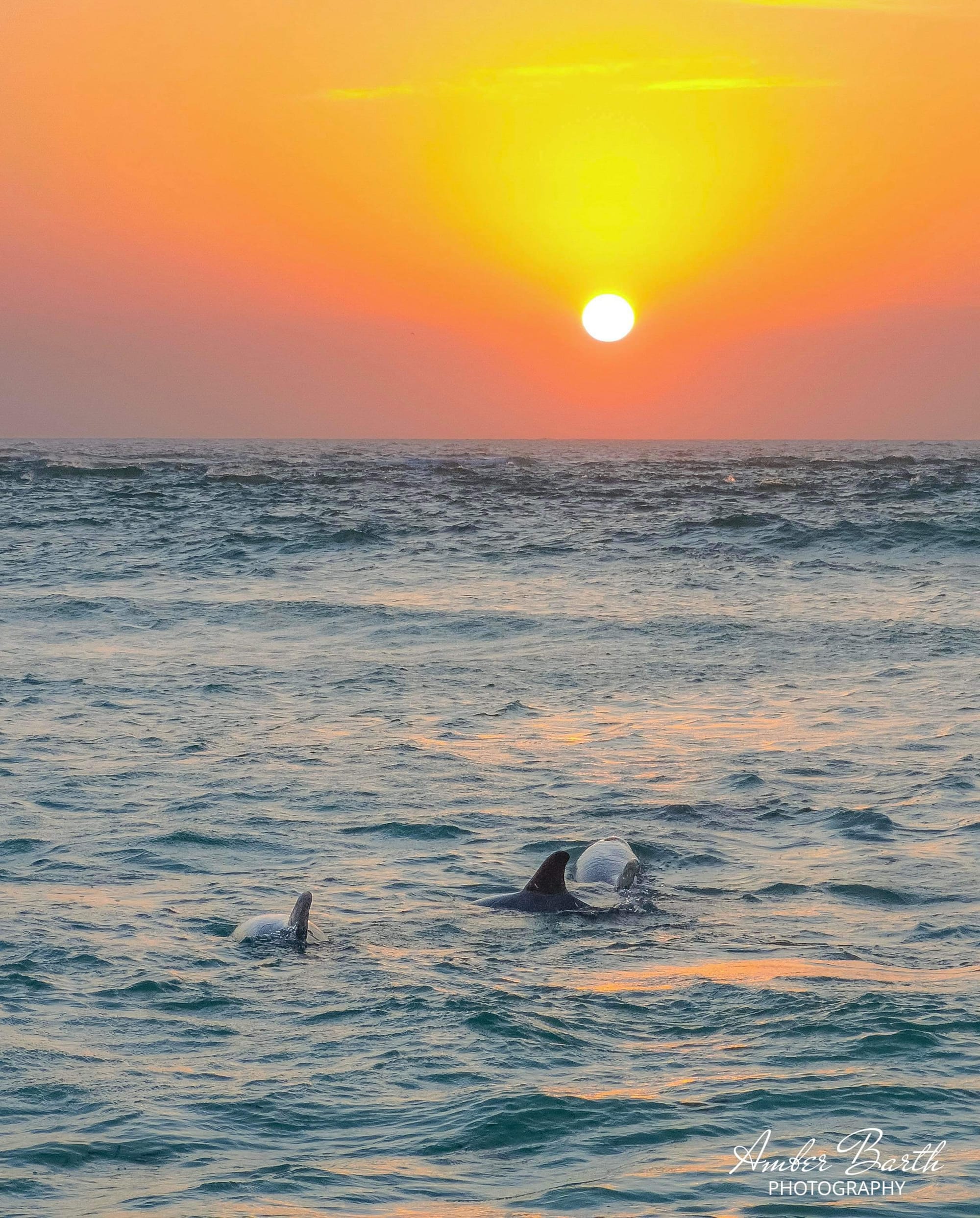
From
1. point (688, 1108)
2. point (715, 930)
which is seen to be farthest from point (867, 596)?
point (688, 1108)

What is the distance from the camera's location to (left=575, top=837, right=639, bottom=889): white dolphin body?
10.0 m

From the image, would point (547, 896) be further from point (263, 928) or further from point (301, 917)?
point (263, 928)

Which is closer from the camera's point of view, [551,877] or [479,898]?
[551,877]

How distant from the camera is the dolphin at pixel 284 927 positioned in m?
8.46

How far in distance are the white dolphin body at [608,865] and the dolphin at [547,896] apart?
1.96 feet

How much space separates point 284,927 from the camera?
857cm

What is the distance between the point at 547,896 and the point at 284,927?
184 centimetres

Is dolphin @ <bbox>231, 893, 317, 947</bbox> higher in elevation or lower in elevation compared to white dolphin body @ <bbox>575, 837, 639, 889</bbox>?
lower

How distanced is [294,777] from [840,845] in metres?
5.23

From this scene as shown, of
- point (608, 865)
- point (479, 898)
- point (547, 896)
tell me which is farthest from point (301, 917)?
point (608, 865)

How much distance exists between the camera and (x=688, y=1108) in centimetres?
627

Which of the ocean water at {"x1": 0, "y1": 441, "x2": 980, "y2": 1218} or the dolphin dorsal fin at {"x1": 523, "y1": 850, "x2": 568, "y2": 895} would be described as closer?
the ocean water at {"x1": 0, "y1": 441, "x2": 980, "y2": 1218}

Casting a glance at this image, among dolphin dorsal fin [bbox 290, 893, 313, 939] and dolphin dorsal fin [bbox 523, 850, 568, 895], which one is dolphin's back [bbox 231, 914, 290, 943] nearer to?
dolphin dorsal fin [bbox 290, 893, 313, 939]

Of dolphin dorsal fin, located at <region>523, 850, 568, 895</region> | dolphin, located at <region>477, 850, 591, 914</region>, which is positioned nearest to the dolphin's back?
dolphin, located at <region>477, 850, 591, 914</region>
